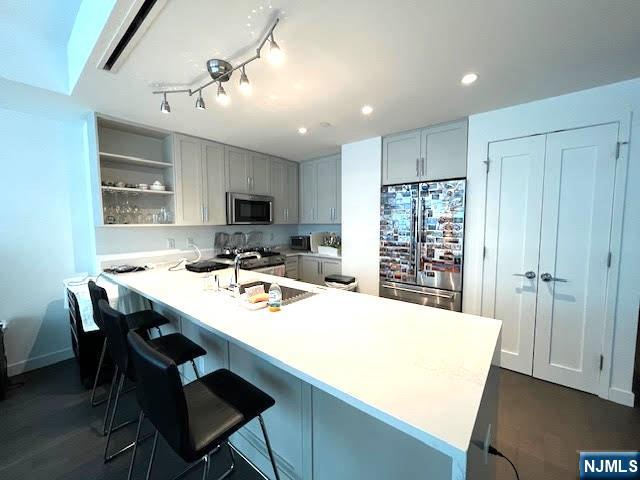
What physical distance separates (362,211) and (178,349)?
2.51m

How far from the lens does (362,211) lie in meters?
3.37

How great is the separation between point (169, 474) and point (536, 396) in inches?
107

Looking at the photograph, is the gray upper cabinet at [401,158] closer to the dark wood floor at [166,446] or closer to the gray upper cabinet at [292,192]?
the gray upper cabinet at [292,192]

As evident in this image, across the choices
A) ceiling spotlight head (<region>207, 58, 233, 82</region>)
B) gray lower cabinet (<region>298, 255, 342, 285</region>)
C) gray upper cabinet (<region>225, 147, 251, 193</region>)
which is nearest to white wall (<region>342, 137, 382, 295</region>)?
gray lower cabinet (<region>298, 255, 342, 285</region>)

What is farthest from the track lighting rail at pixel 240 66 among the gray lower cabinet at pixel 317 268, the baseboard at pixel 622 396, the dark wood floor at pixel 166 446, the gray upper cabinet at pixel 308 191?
the baseboard at pixel 622 396

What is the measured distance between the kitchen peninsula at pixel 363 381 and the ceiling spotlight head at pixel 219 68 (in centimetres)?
140

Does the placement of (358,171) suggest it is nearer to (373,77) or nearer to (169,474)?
(373,77)

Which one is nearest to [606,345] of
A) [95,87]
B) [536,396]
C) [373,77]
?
[536,396]

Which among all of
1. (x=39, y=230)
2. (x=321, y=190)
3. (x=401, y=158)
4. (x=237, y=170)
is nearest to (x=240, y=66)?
(x=401, y=158)

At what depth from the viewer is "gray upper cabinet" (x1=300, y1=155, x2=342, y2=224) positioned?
4.05 m

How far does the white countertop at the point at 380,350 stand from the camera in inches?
26.5

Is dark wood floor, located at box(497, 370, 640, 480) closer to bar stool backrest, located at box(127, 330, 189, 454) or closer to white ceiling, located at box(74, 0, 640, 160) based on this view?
bar stool backrest, located at box(127, 330, 189, 454)

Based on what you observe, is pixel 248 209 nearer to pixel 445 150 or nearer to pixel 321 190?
pixel 321 190

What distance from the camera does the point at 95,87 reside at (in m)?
1.95
